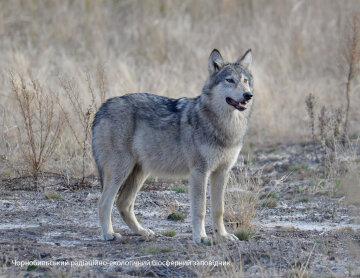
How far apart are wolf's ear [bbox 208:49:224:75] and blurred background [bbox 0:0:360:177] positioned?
4.23 metres

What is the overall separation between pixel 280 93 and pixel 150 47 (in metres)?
4.09

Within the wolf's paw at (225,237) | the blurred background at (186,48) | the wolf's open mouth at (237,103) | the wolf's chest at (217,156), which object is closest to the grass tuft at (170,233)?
the wolf's paw at (225,237)

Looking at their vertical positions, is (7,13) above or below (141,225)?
above

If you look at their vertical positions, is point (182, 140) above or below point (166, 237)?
above

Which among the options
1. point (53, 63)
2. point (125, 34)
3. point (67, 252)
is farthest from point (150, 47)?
point (67, 252)

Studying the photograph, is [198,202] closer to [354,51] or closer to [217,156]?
[217,156]

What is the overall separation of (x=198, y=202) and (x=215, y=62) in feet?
5.07

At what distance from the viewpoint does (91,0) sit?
713 inches

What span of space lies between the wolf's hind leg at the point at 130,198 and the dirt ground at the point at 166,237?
5.2 inches

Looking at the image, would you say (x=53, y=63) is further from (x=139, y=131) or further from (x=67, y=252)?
(x=67, y=252)

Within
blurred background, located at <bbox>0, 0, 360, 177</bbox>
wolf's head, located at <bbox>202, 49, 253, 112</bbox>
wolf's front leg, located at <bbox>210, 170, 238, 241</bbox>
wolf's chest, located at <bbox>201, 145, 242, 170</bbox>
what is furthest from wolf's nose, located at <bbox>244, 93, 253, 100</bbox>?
blurred background, located at <bbox>0, 0, 360, 177</bbox>

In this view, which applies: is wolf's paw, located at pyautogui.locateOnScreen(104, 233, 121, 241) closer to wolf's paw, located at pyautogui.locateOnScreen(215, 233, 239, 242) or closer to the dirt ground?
the dirt ground

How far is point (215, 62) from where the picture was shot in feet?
22.5

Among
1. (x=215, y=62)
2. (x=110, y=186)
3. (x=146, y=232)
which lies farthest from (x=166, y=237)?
(x=215, y=62)
